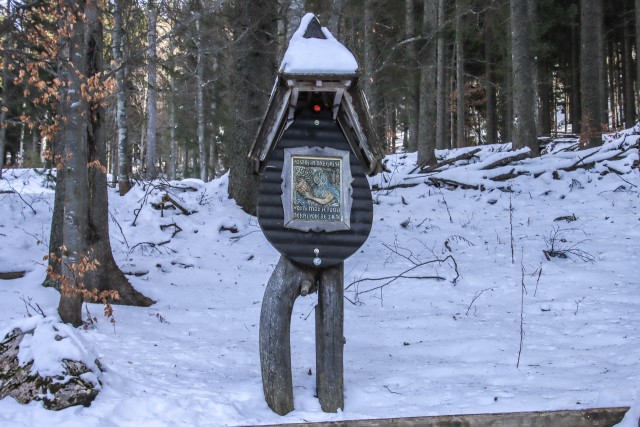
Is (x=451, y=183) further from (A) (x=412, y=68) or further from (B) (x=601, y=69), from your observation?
(B) (x=601, y=69)

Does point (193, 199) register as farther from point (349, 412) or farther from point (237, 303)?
point (349, 412)

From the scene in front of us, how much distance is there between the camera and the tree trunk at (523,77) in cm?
1391

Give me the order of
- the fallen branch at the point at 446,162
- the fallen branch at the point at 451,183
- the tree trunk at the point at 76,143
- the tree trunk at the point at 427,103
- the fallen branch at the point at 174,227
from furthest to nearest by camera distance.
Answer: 1. the tree trunk at the point at 427,103
2. the fallen branch at the point at 446,162
3. the fallen branch at the point at 451,183
4. the fallen branch at the point at 174,227
5. the tree trunk at the point at 76,143

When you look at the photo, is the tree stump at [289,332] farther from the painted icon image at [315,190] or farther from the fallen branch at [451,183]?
the fallen branch at [451,183]

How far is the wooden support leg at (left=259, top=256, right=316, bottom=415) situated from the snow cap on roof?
5.14ft

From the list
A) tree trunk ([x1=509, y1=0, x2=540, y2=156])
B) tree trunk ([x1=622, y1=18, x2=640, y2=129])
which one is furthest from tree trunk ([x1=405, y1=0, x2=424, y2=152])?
tree trunk ([x1=622, y1=18, x2=640, y2=129])

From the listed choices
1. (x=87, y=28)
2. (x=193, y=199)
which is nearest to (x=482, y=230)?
(x=193, y=199)

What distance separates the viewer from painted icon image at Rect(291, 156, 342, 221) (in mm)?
4527

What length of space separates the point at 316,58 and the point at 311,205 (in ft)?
3.93

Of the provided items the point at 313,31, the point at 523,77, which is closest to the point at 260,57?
the point at 313,31

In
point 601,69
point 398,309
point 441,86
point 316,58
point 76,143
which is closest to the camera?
point 316,58

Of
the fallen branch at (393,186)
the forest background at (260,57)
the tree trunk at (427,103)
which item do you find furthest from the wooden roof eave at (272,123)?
the tree trunk at (427,103)

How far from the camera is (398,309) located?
7422 mm

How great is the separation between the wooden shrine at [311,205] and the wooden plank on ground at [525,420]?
3.84ft
